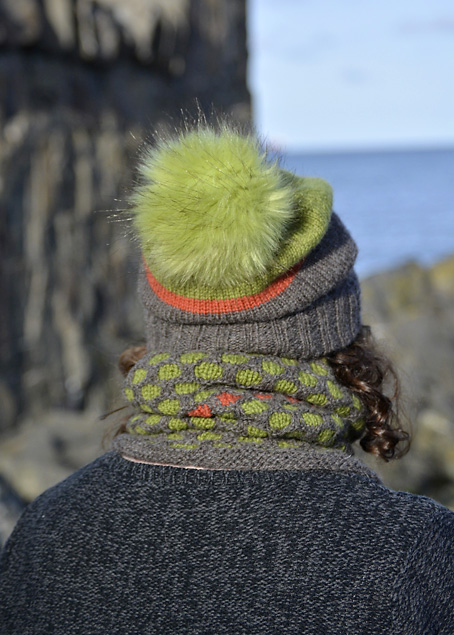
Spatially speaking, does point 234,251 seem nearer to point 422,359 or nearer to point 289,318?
point 289,318

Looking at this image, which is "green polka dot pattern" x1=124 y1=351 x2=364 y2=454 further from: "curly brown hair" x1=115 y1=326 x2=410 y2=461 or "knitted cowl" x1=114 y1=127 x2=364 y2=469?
"curly brown hair" x1=115 y1=326 x2=410 y2=461

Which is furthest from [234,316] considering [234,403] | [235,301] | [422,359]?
[422,359]

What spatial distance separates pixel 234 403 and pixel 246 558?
0.26 metres

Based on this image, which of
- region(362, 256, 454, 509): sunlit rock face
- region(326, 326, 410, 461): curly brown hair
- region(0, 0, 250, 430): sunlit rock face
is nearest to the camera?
region(326, 326, 410, 461): curly brown hair

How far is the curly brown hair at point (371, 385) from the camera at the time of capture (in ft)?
5.12

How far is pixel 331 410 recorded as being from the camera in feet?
4.72

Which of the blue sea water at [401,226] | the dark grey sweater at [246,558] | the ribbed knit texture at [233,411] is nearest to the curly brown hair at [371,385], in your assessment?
the ribbed knit texture at [233,411]

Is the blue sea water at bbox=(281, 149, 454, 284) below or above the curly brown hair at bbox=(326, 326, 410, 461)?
below

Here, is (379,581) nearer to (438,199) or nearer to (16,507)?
(16,507)

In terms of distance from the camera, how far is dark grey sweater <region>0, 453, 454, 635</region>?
119 cm

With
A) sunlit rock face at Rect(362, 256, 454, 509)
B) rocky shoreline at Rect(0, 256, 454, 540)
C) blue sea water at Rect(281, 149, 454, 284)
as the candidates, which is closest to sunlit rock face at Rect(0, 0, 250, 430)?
rocky shoreline at Rect(0, 256, 454, 540)

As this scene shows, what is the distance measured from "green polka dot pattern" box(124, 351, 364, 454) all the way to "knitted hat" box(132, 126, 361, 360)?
0.05 m

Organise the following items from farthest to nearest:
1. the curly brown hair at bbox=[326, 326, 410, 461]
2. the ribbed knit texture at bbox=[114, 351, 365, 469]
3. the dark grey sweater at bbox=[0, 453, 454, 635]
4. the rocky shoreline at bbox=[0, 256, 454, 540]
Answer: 1. the rocky shoreline at bbox=[0, 256, 454, 540]
2. the curly brown hair at bbox=[326, 326, 410, 461]
3. the ribbed knit texture at bbox=[114, 351, 365, 469]
4. the dark grey sweater at bbox=[0, 453, 454, 635]

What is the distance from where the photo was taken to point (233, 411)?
1.33 metres
